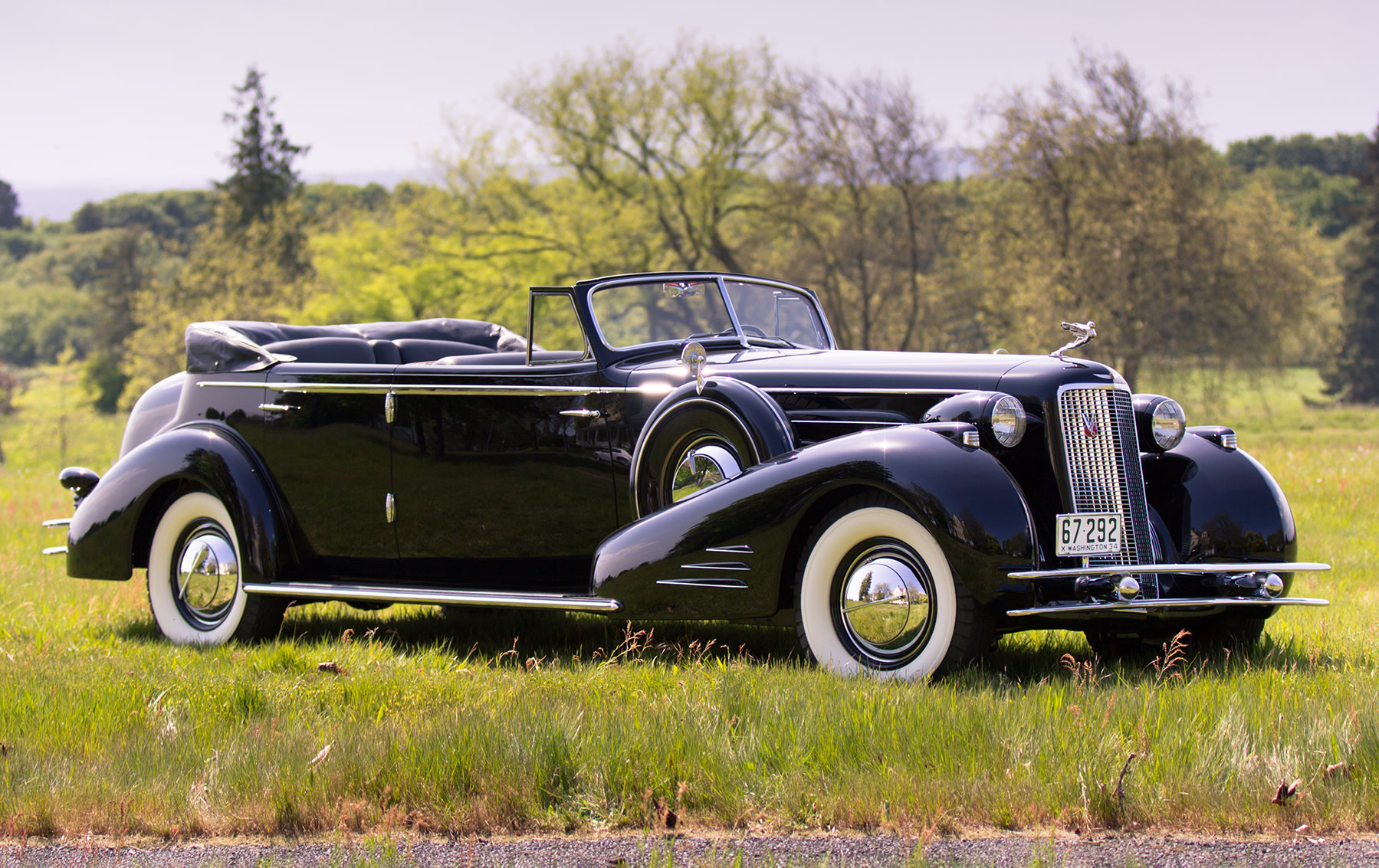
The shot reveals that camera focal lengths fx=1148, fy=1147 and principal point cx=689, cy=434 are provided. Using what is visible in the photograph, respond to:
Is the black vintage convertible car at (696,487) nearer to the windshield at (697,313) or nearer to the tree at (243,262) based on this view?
the windshield at (697,313)

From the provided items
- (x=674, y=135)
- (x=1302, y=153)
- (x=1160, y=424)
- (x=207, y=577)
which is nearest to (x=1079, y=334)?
(x=1160, y=424)

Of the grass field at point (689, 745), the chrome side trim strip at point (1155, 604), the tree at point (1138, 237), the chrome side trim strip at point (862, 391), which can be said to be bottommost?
the grass field at point (689, 745)

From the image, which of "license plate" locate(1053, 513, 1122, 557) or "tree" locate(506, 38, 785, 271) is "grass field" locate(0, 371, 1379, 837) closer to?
"license plate" locate(1053, 513, 1122, 557)

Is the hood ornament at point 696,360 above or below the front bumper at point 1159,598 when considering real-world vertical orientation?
above

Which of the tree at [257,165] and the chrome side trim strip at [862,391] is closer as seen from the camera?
the chrome side trim strip at [862,391]

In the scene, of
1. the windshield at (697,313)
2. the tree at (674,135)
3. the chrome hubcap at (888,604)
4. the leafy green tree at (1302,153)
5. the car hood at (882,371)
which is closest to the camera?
the chrome hubcap at (888,604)

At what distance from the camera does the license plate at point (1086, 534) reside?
4504 millimetres

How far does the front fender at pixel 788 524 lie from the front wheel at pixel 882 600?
0.09 metres

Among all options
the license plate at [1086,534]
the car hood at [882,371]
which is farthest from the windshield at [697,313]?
the license plate at [1086,534]

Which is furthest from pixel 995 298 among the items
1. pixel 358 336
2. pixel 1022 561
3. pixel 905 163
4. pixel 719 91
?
pixel 1022 561

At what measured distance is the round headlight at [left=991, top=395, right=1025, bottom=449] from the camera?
457 cm

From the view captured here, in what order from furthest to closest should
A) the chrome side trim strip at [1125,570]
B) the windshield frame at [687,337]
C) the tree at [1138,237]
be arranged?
the tree at [1138,237], the windshield frame at [687,337], the chrome side trim strip at [1125,570]

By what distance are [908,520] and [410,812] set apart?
6.66 feet

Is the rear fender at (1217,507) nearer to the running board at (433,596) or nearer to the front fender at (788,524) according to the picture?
the front fender at (788,524)
